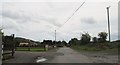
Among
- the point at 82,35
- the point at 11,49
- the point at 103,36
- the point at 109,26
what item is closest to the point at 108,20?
the point at 109,26

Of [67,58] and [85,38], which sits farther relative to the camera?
[85,38]

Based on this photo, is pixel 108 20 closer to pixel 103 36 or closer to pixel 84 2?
pixel 84 2

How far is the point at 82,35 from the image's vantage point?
350ft

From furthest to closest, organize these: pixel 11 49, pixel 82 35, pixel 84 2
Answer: pixel 82 35, pixel 11 49, pixel 84 2

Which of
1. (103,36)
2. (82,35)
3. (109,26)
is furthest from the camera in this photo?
(82,35)

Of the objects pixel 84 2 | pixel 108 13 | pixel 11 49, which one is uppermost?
pixel 108 13

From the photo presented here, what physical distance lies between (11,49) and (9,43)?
4.79ft

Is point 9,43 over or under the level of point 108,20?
under

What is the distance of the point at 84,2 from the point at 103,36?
8225 cm

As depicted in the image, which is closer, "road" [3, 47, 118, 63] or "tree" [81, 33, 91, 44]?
"road" [3, 47, 118, 63]

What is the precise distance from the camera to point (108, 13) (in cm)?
5088

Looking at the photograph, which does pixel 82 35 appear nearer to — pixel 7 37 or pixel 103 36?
pixel 103 36

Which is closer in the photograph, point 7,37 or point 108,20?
point 7,37

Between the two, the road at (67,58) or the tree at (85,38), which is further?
the tree at (85,38)
